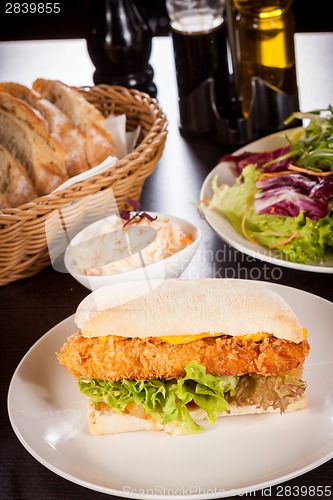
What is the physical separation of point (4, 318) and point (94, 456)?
700 millimetres

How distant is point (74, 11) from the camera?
4.87 metres

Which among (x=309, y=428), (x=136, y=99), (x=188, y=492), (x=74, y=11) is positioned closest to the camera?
(x=188, y=492)

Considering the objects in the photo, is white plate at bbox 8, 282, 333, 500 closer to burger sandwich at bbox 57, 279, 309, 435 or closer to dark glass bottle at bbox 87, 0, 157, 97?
burger sandwich at bbox 57, 279, 309, 435

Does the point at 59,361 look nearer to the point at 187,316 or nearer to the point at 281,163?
the point at 187,316

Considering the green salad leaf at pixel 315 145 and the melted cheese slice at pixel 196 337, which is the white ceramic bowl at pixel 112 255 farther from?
the green salad leaf at pixel 315 145

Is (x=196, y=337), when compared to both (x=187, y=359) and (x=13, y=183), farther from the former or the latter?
(x=13, y=183)

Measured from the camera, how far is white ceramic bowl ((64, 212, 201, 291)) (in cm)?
186

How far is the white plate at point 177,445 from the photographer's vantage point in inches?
53.1

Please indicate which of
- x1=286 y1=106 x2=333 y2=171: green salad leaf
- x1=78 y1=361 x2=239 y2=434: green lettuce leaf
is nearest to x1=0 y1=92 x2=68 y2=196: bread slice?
x1=286 y1=106 x2=333 y2=171: green salad leaf

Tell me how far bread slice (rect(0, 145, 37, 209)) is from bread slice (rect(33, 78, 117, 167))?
251mm

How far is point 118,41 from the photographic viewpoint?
290 centimetres

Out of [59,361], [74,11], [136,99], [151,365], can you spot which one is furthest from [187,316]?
[74,11]

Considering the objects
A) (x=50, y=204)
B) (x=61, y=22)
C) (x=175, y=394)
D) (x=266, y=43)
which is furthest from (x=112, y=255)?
(x=61, y=22)

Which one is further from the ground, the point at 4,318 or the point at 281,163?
the point at 281,163
